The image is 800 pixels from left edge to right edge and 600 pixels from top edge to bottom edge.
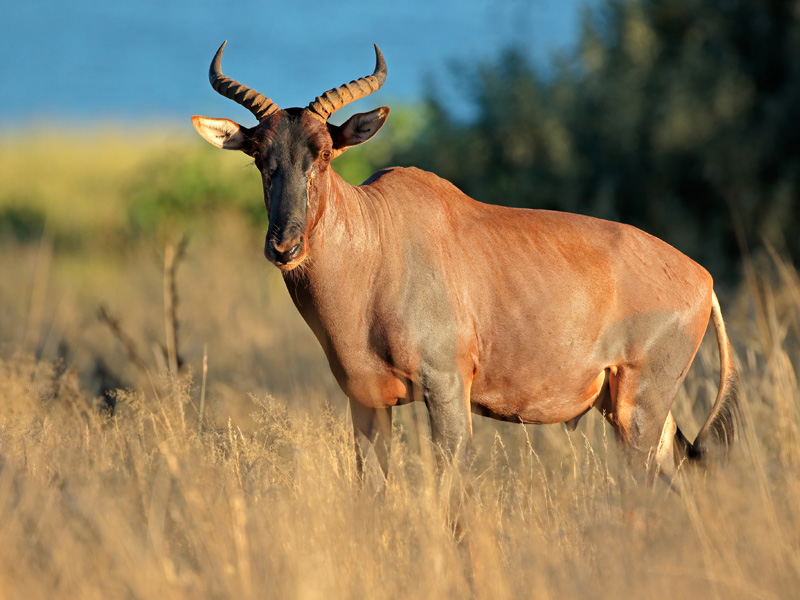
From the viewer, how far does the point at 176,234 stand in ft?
67.2

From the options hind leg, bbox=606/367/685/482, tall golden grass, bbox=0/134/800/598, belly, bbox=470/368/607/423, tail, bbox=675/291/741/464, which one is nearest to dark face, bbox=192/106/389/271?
tall golden grass, bbox=0/134/800/598

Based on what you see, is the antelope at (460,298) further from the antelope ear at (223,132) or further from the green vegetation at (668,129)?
the green vegetation at (668,129)

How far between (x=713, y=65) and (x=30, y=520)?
13.1m

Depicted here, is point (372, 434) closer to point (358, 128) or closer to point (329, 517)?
point (329, 517)

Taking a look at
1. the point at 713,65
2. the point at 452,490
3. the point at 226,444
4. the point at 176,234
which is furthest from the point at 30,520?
the point at 176,234

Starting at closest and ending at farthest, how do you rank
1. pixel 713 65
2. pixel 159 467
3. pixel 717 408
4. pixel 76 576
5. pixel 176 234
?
pixel 76 576
pixel 159 467
pixel 717 408
pixel 713 65
pixel 176 234

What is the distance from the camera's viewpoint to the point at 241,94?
5910 millimetres

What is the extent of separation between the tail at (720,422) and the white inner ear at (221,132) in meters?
3.42

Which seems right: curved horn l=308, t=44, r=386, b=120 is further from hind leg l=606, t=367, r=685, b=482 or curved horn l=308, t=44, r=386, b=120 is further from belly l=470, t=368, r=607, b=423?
hind leg l=606, t=367, r=685, b=482

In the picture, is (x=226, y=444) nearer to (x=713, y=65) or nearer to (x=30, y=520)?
(x=30, y=520)

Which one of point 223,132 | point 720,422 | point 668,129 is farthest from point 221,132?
point 668,129

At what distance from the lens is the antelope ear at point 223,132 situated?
596 cm

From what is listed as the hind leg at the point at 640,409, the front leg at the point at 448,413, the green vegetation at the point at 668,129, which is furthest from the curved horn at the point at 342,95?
the green vegetation at the point at 668,129

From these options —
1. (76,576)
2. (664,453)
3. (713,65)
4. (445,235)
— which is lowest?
(664,453)
